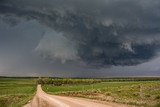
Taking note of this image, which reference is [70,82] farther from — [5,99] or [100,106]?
[100,106]

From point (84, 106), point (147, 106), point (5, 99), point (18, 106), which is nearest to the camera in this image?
point (147, 106)

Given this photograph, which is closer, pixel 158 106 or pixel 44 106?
pixel 158 106

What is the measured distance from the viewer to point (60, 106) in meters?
42.7

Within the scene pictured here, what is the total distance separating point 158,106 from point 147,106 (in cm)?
286

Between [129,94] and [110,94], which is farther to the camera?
[110,94]

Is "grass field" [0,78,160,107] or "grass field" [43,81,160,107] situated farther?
"grass field" [0,78,160,107]

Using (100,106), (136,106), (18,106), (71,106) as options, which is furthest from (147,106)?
(18,106)

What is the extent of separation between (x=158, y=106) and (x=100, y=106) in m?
6.79

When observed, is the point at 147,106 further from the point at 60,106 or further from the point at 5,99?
the point at 5,99

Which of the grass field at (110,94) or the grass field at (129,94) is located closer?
the grass field at (129,94)

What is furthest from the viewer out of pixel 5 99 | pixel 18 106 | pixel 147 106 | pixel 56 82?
pixel 56 82

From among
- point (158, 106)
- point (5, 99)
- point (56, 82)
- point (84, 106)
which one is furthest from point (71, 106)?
point (56, 82)

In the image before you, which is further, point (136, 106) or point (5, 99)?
point (5, 99)

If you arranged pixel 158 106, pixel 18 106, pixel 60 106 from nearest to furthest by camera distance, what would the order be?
pixel 158 106
pixel 60 106
pixel 18 106
